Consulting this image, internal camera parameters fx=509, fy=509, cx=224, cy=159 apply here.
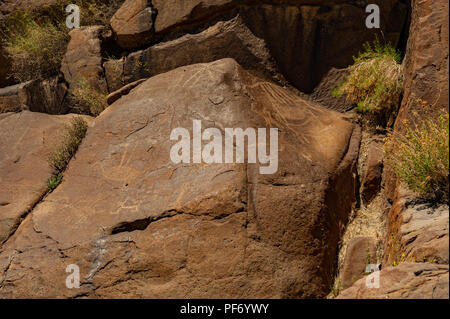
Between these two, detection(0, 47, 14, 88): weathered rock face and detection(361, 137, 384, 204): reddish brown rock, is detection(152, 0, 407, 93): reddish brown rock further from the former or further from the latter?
detection(0, 47, 14, 88): weathered rock face

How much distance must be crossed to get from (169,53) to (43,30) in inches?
80.5

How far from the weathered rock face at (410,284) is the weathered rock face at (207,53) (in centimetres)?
275

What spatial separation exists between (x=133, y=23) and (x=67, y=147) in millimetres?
1688

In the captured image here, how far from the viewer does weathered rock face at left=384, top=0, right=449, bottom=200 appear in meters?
4.14

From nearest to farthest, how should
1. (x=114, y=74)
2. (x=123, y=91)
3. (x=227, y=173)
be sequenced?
1. (x=227, y=173)
2. (x=123, y=91)
3. (x=114, y=74)

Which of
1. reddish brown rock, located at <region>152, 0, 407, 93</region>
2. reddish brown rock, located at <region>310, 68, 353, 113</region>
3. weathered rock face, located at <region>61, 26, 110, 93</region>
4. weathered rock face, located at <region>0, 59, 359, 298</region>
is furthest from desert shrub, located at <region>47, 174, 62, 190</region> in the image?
reddish brown rock, located at <region>310, 68, 353, 113</region>

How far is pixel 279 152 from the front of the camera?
4.44 metres

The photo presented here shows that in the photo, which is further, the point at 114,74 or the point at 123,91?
the point at 114,74

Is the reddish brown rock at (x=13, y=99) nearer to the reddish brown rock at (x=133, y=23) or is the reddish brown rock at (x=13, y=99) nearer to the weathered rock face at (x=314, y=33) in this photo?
the reddish brown rock at (x=133, y=23)

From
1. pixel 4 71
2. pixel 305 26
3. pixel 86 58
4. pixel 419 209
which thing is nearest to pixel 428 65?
pixel 419 209

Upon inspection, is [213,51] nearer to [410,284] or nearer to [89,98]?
[89,98]

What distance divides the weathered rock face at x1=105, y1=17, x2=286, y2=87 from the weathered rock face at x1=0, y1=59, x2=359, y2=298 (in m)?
0.39

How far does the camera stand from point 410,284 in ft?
10.3

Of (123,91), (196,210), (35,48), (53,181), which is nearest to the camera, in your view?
(196,210)
